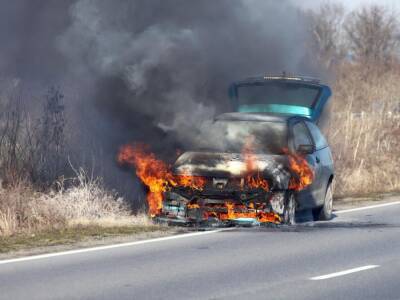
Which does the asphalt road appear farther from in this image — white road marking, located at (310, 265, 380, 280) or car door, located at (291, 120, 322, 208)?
car door, located at (291, 120, 322, 208)

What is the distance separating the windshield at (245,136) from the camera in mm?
16312

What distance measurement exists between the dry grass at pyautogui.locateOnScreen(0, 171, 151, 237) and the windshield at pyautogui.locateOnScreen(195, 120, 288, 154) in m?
1.70

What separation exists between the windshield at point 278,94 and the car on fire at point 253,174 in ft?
6.16

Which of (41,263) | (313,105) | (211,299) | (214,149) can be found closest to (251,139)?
(214,149)

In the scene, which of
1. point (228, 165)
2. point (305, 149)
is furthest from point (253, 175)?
point (305, 149)

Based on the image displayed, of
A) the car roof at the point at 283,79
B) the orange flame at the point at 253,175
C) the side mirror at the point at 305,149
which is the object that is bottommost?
the orange flame at the point at 253,175

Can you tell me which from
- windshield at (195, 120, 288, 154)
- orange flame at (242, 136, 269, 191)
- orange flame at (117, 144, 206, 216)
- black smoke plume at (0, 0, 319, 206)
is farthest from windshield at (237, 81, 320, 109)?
orange flame at (242, 136, 269, 191)

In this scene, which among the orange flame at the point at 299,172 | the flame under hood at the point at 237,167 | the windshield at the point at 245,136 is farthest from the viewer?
the windshield at the point at 245,136

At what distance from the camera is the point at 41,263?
1193 centimetres

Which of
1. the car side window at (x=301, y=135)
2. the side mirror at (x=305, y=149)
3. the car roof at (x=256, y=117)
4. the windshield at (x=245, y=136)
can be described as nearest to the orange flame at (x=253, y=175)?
the windshield at (x=245, y=136)

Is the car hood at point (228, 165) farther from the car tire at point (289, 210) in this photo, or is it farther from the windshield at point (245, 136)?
the windshield at point (245, 136)

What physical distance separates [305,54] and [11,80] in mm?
8986

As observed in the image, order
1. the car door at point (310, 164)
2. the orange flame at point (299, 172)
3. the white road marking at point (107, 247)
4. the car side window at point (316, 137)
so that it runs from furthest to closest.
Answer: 1. the car side window at point (316, 137)
2. the car door at point (310, 164)
3. the orange flame at point (299, 172)
4. the white road marking at point (107, 247)

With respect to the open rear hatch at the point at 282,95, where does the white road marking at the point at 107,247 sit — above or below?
below
